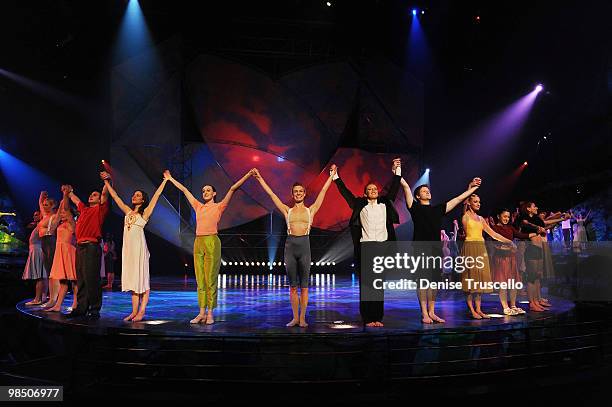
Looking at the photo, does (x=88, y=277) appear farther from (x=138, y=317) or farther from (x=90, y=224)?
(x=138, y=317)

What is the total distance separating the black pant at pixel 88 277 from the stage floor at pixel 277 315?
254mm

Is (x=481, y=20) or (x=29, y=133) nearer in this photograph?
(x=481, y=20)

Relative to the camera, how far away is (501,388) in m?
4.67

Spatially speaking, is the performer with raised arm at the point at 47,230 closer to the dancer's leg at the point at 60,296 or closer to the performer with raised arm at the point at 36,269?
the performer with raised arm at the point at 36,269

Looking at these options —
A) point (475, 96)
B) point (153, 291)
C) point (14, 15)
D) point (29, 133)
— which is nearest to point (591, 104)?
point (475, 96)

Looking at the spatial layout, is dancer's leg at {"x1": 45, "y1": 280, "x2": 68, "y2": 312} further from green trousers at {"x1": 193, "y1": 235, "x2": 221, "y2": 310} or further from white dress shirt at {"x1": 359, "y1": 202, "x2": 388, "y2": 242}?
white dress shirt at {"x1": 359, "y1": 202, "x2": 388, "y2": 242}

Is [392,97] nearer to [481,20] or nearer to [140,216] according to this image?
[481,20]

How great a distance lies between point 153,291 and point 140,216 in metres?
4.93

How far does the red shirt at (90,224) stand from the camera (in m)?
6.52

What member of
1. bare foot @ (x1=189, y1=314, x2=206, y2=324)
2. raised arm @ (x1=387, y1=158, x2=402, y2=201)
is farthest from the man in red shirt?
raised arm @ (x1=387, y1=158, x2=402, y2=201)

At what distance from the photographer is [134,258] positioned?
19.9 ft

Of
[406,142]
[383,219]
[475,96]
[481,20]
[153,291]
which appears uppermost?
[481,20]

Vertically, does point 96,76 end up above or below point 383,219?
above

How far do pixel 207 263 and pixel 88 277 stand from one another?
6.01ft
